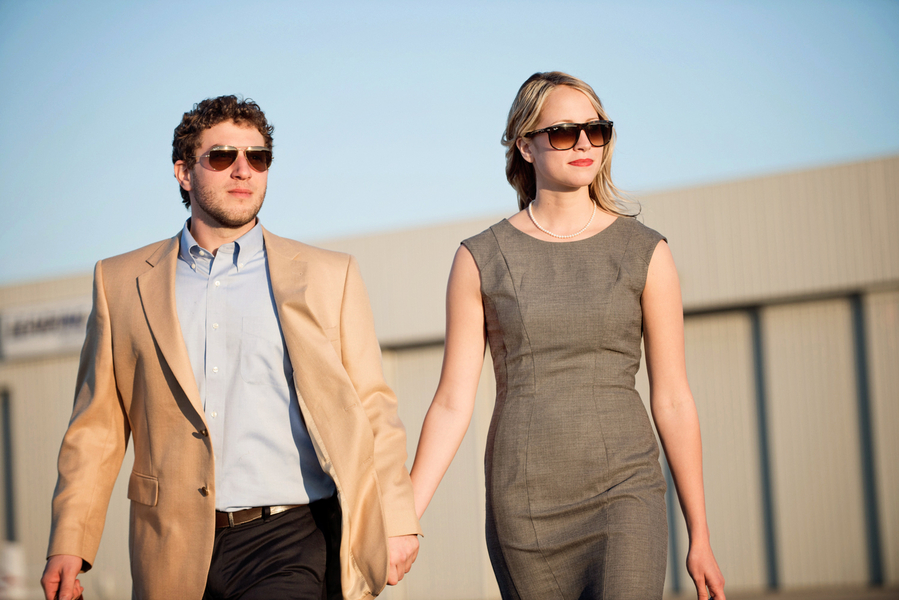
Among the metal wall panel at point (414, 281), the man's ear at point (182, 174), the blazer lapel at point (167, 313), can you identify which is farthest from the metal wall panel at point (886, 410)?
the blazer lapel at point (167, 313)

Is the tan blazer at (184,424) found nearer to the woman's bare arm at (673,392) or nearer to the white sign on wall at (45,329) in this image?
the woman's bare arm at (673,392)

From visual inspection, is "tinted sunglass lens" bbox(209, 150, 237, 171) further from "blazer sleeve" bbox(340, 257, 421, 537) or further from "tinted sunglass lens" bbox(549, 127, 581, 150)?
"tinted sunglass lens" bbox(549, 127, 581, 150)

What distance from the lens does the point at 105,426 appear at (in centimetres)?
322

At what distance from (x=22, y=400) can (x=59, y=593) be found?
583 inches

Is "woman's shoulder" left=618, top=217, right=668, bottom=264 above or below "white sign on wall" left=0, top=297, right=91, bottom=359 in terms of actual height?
below

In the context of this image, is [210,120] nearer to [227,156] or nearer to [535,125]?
[227,156]

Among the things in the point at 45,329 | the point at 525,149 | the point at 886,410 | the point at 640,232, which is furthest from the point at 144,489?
the point at 45,329

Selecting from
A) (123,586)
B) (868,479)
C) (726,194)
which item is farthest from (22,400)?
(868,479)

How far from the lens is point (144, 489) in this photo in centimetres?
307

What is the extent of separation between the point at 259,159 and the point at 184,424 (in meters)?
1.05

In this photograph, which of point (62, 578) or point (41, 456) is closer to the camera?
point (62, 578)

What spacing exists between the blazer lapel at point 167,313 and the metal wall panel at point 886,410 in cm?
1097

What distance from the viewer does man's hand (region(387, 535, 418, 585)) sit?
304cm

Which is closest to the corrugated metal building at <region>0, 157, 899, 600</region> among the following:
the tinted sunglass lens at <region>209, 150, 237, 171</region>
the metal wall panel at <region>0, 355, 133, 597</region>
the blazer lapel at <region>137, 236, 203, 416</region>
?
the metal wall panel at <region>0, 355, 133, 597</region>
